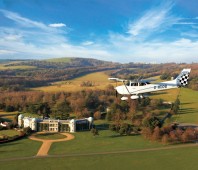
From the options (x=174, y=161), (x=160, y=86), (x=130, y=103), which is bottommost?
(x=174, y=161)

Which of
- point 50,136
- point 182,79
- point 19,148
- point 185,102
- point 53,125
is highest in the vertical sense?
point 182,79

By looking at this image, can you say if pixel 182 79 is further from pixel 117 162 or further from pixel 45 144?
pixel 45 144

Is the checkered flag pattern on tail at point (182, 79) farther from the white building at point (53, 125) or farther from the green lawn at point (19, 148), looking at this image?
the white building at point (53, 125)

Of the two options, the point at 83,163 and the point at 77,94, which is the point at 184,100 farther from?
the point at 83,163

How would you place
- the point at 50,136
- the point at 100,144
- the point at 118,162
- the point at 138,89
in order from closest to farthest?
the point at 138,89 → the point at 118,162 → the point at 100,144 → the point at 50,136

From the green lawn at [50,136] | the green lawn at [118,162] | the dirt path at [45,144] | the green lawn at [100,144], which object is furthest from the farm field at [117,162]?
the green lawn at [50,136]

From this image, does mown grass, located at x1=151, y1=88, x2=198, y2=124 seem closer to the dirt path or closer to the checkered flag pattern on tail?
the dirt path

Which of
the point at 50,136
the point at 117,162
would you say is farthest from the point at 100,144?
the point at 50,136

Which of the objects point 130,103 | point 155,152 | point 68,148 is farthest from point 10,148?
point 130,103
